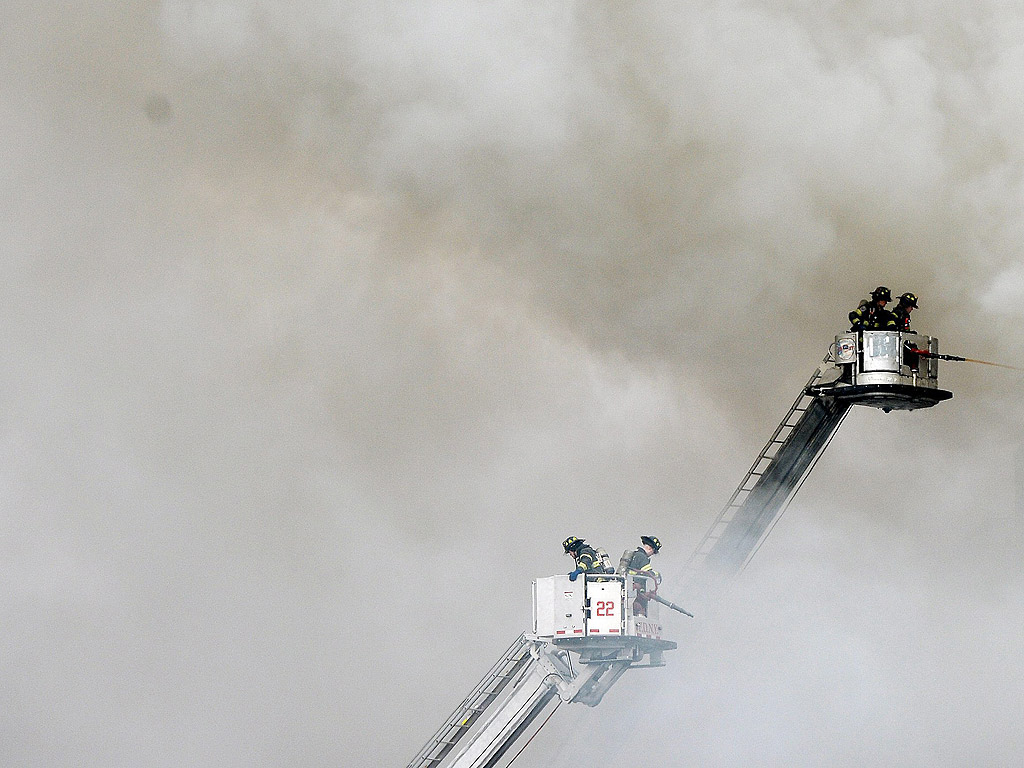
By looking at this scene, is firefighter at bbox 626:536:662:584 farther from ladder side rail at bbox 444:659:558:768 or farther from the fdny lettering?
ladder side rail at bbox 444:659:558:768

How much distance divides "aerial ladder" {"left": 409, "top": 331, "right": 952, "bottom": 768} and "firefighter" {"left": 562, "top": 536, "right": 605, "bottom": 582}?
259 mm

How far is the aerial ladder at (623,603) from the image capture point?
22734mm

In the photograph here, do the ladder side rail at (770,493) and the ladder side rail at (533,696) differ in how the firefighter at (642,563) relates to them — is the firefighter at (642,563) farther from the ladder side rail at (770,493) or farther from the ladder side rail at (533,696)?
the ladder side rail at (770,493)

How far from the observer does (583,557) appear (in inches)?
912

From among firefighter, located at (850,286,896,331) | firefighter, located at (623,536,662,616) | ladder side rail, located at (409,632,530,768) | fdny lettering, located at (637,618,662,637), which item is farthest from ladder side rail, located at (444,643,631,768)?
firefighter, located at (850,286,896,331)

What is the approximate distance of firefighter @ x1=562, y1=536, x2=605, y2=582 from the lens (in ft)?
75.6

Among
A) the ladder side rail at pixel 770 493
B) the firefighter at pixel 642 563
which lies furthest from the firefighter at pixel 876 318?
the firefighter at pixel 642 563

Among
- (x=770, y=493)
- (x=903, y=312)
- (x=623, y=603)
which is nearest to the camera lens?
(x=623, y=603)

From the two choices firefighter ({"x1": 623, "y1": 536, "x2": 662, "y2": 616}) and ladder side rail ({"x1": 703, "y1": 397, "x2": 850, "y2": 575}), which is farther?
ladder side rail ({"x1": 703, "y1": 397, "x2": 850, "y2": 575})

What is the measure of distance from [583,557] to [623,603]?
1.09 m

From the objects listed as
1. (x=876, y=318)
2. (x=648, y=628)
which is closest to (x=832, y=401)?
(x=876, y=318)

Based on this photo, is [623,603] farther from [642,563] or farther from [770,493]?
[770,493]

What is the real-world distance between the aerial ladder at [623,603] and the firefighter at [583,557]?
259 mm

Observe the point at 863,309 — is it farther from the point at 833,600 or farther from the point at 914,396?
the point at 833,600
